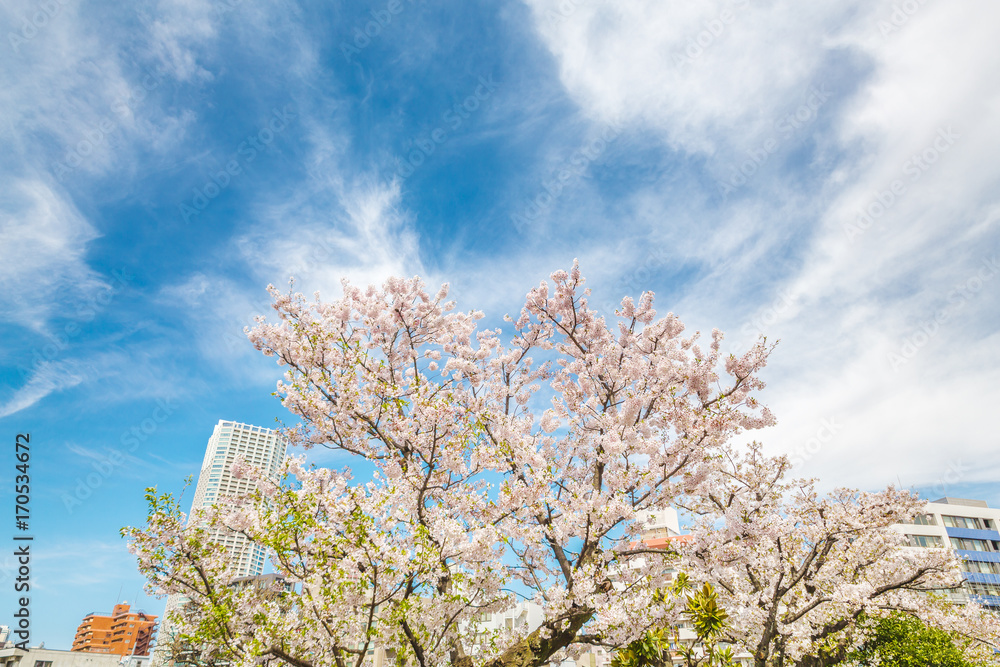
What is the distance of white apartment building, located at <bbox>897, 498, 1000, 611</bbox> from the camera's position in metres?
48.0

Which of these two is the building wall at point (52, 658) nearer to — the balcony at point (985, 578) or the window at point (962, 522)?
the balcony at point (985, 578)

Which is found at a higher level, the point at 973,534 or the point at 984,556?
the point at 973,534

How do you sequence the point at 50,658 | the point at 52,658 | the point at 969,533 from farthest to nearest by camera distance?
the point at 969,533 → the point at 52,658 → the point at 50,658

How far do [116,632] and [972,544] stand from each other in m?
175

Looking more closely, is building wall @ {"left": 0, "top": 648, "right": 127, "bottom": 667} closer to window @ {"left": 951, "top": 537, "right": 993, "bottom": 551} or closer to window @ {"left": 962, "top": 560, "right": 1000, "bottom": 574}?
window @ {"left": 962, "top": 560, "right": 1000, "bottom": 574}

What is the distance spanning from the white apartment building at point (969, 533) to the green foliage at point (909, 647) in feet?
138

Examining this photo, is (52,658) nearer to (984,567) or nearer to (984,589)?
(984,589)

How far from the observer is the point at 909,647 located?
1547 centimetres

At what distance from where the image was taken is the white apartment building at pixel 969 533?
48.0 metres

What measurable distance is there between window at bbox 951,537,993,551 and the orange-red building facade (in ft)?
524

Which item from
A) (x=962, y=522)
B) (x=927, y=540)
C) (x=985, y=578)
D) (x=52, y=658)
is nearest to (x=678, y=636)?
(x=927, y=540)

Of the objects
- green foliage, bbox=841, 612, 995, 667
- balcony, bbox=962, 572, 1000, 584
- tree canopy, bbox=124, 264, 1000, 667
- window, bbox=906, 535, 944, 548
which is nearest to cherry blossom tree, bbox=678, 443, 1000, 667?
tree canopy, bbox=124, 264, 1000, 667

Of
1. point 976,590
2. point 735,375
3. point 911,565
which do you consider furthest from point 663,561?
point 976,590

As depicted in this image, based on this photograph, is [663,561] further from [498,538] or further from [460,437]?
[460,437]
